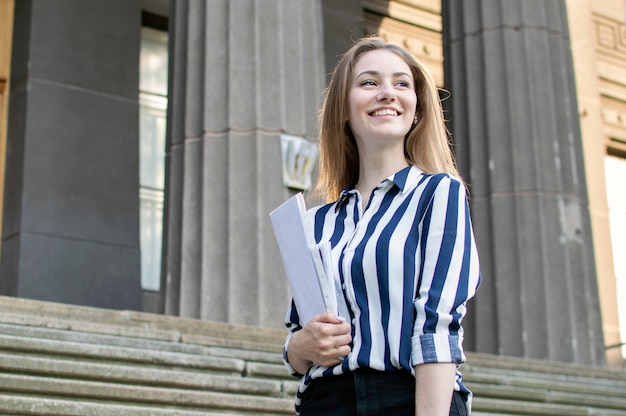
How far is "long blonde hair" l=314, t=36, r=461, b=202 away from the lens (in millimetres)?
3062

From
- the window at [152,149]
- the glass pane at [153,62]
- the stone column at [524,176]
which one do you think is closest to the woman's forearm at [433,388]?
the stone column at [524,176]

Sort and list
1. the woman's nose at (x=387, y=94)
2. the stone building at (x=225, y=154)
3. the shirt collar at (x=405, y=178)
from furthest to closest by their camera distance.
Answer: the stone building at (x=225, y=154)
the woman's nose at (x=387, y=94)
the shirt collar at (x=405, y=178)

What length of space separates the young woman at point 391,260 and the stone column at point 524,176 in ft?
29.7

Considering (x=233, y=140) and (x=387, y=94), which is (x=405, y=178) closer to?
(x=387, y=94)

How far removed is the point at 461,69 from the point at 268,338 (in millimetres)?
5714

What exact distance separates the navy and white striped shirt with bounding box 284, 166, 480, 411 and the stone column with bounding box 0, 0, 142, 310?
10.5 m

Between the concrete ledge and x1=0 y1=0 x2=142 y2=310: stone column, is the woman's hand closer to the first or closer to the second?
the concrete ledge

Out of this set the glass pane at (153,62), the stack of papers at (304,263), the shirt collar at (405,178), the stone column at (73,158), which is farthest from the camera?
the glass pane at (153,62)

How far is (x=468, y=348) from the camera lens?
12508 millimetres

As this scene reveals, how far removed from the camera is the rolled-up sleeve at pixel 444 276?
262 centimetres

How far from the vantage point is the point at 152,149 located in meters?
15.2

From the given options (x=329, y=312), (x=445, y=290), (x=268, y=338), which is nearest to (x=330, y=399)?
(x=329, y=312)

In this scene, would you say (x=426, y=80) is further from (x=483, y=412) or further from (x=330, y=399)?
(x=483, y=412)

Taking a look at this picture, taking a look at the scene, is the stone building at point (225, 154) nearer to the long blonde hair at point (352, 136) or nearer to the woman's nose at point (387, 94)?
the long blonde hair at point (352, 136)
